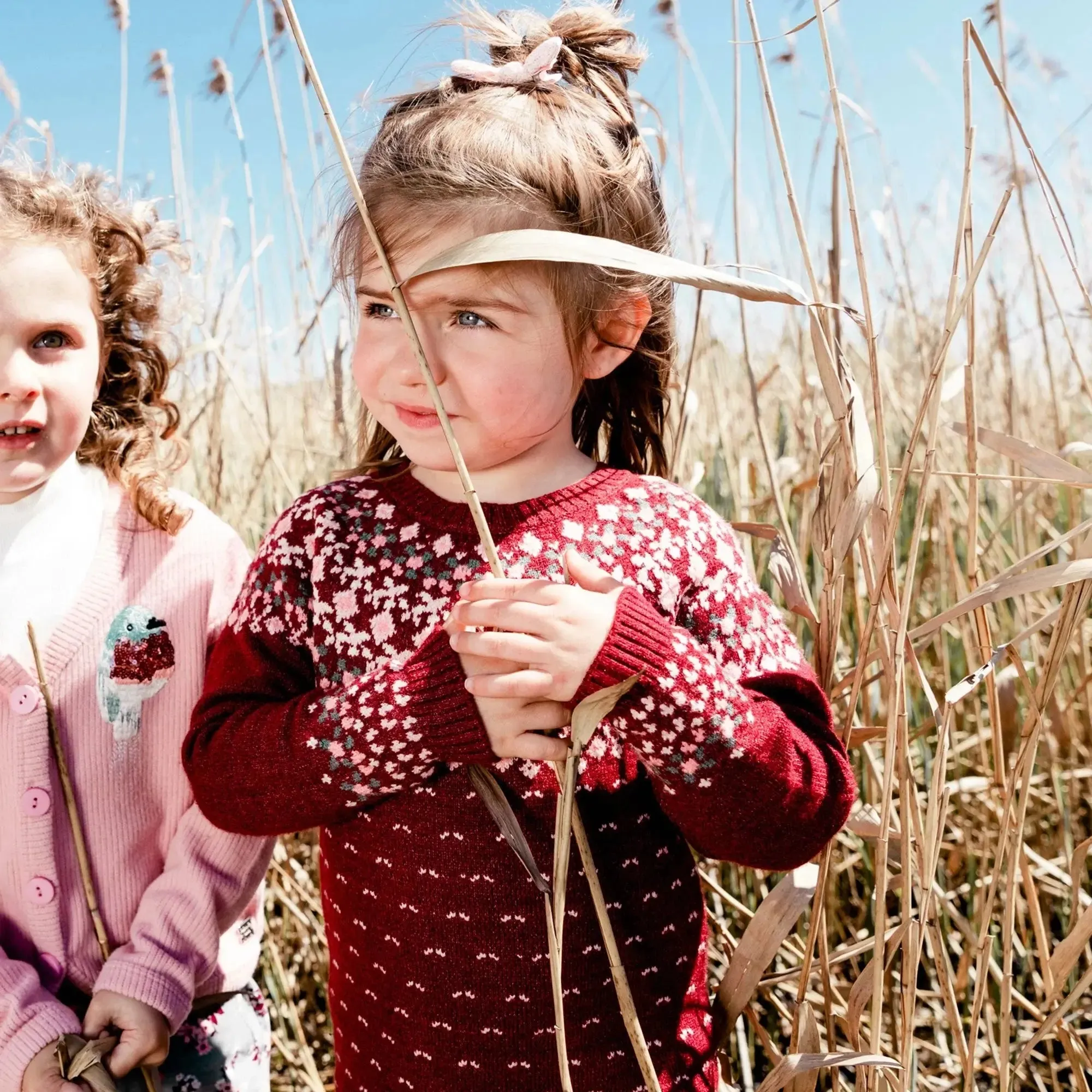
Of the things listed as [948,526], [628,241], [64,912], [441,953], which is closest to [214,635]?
[64,912]

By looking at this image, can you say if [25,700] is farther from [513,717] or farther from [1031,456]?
[1031,456]

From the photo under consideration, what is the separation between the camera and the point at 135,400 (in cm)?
126

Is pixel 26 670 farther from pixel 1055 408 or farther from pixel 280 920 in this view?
pixel 1055 408

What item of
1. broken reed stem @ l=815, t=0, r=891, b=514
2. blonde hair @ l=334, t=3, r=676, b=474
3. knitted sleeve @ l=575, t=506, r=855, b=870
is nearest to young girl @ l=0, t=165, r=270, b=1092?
blonde hair @ l=334, t=3, r=676, b=474

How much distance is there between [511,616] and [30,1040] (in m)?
0.65

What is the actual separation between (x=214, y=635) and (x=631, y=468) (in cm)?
49

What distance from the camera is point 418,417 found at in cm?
90

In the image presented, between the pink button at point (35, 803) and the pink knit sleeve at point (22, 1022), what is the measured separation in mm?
145

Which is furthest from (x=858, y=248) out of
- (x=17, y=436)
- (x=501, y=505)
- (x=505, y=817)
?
(x=17, y=436)

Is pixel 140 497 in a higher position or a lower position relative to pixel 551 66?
lower

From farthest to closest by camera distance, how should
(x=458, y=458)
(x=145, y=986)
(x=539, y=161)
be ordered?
1. (x=145, y=986)
2. (x=539, y=161)
3. (x=458, y=458)

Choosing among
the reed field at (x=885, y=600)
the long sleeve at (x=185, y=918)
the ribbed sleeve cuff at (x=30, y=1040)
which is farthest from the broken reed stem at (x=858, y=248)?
the ribbed sleeve cuff at (x=30, y=1040)

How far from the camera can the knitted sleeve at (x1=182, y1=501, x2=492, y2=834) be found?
84 cm

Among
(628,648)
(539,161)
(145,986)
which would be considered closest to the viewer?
(628,648)
